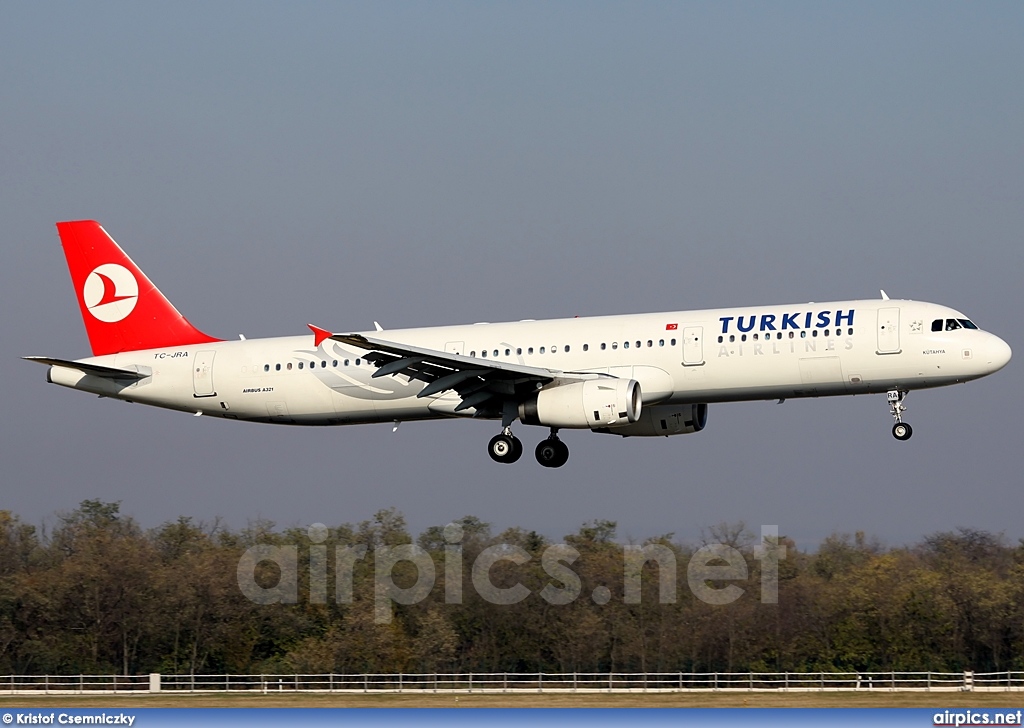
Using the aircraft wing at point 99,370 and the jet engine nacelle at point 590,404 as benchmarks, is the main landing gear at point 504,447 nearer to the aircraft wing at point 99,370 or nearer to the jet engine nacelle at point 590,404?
the jet engine nacelle at point 590,404

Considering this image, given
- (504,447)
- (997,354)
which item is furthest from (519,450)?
(997,354)

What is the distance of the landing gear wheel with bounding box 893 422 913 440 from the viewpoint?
1647 inches

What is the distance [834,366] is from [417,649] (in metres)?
33.4

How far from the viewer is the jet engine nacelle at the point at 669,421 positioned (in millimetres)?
46344

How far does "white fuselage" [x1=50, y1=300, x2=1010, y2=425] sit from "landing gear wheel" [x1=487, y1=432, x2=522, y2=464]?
1250 millimetres

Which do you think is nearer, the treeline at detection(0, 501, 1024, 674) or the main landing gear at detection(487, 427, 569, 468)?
the main landing gear at detection(487, 427, 569, 468)

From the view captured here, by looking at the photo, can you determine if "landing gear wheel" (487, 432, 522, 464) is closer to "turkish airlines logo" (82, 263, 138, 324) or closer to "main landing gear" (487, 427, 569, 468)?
"main landing gear" (487, 427, 569, 468)

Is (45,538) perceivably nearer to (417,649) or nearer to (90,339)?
(417,649)

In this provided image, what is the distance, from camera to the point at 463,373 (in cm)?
4306

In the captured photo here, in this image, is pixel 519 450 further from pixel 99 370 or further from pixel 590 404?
pixel 99 370

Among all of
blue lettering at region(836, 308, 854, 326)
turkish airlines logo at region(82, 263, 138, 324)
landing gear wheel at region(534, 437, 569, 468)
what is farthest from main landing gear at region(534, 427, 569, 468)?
turkish airlines logo at region(82, 263, 138, 324)

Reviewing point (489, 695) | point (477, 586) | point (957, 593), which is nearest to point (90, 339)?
point (489, 695)

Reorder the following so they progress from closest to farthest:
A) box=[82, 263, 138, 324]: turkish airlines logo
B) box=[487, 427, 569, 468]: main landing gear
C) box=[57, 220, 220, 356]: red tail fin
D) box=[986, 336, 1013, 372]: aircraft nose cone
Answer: box=[986, 336, 1013, 372]: aircraft nose cone < box=[487, 427, 569, 468]: main landing gear < box=[57, 220, 220, 356]: red tail fin < box=[82, 263, 138, 324]: turkish airlines logo

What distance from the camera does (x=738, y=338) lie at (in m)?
41.6
